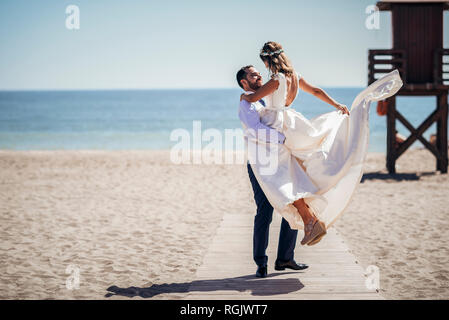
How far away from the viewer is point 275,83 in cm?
429

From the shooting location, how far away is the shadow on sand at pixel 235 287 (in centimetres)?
427

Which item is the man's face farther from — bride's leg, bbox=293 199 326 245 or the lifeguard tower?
the lifeguard tower

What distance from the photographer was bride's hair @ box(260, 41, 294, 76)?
4363mm

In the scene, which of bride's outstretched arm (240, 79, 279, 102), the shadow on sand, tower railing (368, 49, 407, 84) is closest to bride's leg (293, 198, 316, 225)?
the shadow on sand

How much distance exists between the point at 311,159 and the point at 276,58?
106 cm

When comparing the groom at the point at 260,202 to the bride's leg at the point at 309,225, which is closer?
the bride's leg at the point at 309,225

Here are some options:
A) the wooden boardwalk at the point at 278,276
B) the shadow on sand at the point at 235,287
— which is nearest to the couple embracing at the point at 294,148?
the shadow on sand at the point at 235,287

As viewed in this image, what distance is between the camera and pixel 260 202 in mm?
4555

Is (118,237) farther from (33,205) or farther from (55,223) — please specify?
(33,205)

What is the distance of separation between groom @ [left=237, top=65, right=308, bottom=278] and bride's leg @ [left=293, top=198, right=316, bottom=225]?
1.22 ft

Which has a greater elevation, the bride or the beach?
the bride

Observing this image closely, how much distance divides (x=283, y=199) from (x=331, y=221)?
67 cm

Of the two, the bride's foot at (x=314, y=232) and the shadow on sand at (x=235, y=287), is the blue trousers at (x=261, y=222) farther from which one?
the bride's foot at (x=314, y=232)
